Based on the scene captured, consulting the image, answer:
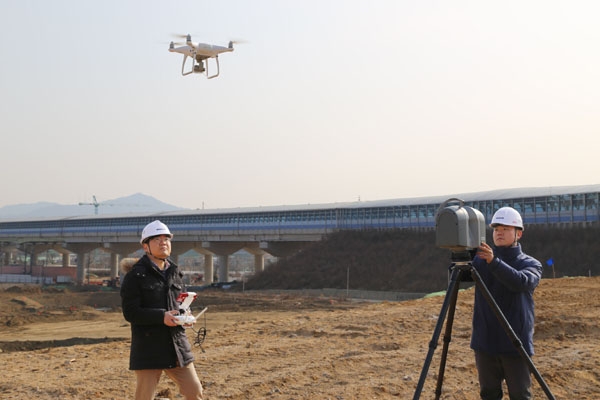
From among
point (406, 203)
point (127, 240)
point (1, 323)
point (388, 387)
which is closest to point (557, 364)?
point (388, 387)

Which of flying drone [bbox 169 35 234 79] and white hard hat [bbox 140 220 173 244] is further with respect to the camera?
flying drone [bbox 169 35 234 79]

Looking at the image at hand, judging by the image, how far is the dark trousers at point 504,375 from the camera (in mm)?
5184

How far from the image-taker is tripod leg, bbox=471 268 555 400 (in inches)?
193

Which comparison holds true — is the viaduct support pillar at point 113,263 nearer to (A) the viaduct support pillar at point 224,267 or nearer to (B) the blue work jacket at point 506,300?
(A) the viaduct support pillar at point 224,267

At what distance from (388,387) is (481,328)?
3150 millimetres

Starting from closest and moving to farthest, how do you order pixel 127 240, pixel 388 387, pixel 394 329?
pixel 388 387 < pixel 394 329 < pixel 127 240

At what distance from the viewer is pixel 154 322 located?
523 centimetres

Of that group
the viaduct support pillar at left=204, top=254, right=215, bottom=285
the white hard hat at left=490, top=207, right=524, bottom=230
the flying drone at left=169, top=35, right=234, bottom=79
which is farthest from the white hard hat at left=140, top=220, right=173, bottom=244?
the viaduct support pillar at left=204, top=254, right=215, bottom=285

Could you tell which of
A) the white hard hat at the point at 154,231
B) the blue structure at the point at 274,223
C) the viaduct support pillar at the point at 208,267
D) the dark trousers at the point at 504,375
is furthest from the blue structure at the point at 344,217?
the white hard hat at the point at 154,231

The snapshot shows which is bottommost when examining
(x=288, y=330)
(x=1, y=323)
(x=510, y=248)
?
(x=1, y=323)

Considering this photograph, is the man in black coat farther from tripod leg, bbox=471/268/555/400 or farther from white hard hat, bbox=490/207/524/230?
white hard hat, bbox=490/207/524/230

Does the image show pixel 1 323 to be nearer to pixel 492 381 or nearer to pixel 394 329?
pixel 394 329

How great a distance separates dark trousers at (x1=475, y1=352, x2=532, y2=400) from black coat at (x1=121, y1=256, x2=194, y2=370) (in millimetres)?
2346

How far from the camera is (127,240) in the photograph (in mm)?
82562
